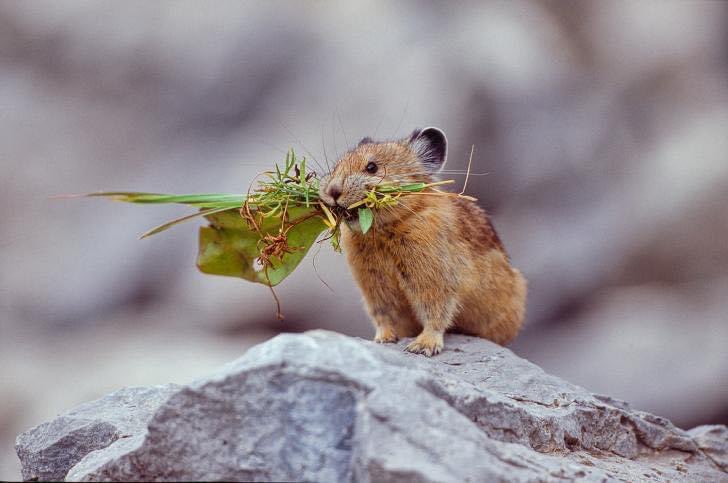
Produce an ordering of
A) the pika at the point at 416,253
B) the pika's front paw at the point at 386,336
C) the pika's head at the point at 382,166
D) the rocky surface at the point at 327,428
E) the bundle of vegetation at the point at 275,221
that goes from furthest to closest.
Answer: the pika's front paw at the point at 386,336
the pika at the point at 416,253
the pika's head at the point at 382,166
the bundle of vegetation at the point at 275,221
the rocky surface at the point at 327,428

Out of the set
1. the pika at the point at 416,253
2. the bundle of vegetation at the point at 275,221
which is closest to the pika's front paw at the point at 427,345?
the pika at the point at 416,253

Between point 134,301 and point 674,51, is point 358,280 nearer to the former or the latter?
point 134,301

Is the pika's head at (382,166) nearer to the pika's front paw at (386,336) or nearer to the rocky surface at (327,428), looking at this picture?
the pika's front paw at (386,336)

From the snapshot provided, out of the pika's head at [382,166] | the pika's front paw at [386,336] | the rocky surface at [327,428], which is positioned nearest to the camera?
the rocky surface at [327,428]

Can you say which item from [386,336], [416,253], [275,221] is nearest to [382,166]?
[416,253]

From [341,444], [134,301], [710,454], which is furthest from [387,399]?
[134,301]

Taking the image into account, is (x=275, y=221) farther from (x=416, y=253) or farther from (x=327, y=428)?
(x=327, y=428)
